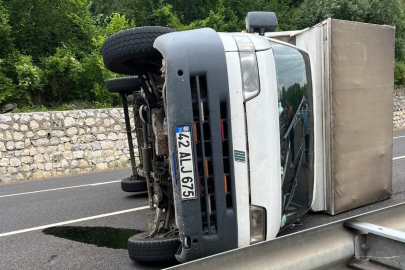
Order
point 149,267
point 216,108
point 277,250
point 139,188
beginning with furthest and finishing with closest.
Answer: point 139,188
point 149,267
point 216,108
point 277,250

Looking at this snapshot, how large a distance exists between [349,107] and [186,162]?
2.79 metres

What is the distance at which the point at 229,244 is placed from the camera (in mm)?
2732

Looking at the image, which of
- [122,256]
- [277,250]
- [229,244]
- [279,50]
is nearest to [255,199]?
[229,244]

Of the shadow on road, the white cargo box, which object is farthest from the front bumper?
the white cargo box

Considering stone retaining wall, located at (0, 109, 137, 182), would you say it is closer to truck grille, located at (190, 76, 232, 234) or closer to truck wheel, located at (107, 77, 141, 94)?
truck wheel, located at (107, 77, 141, 94)

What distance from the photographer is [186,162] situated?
2.68 m

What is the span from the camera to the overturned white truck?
8.82ft

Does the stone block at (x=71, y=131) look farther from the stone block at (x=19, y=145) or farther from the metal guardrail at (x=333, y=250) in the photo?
the metal guardrail at (x=333, y=250)

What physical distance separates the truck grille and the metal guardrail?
0.55 m

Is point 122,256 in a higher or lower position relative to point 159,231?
lower

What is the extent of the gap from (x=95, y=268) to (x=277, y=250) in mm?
1926

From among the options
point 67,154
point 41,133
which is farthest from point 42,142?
point 67,154

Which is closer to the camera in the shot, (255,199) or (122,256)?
(255,199)

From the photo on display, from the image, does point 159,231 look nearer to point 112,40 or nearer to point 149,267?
point 149,267
